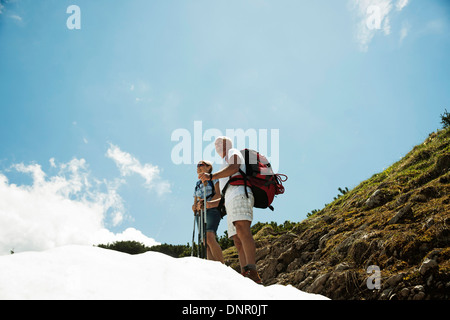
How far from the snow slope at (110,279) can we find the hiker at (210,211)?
269 centimetres

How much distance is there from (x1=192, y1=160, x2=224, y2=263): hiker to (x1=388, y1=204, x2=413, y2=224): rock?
2746mm

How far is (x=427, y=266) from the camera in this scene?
3211 mm

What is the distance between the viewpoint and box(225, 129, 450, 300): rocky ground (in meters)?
3.29

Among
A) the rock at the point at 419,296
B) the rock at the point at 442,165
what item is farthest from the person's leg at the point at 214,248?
the rock at the point at 442,165

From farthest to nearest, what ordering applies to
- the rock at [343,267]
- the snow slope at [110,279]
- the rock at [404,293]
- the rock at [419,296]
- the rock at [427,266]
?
the rock at [343,267]
the rock at [427,266]
the rock at [404,293]
the rock at [419,296]
the snow slope at [110,279]

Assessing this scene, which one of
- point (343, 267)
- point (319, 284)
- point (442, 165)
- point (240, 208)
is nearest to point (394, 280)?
point (343, 267)

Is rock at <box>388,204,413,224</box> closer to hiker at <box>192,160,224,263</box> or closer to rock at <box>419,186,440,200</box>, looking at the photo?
A: rock at <box>419,186,440,200</box>

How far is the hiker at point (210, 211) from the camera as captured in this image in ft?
15.0

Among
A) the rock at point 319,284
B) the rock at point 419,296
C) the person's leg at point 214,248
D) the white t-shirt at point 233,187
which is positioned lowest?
the rock at point 419,296

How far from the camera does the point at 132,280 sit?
1568mm

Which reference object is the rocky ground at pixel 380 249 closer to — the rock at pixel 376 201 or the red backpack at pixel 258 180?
the rock at pixel 376 201

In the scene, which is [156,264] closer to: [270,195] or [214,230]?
[270,195]

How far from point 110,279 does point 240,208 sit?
8.07 feet
